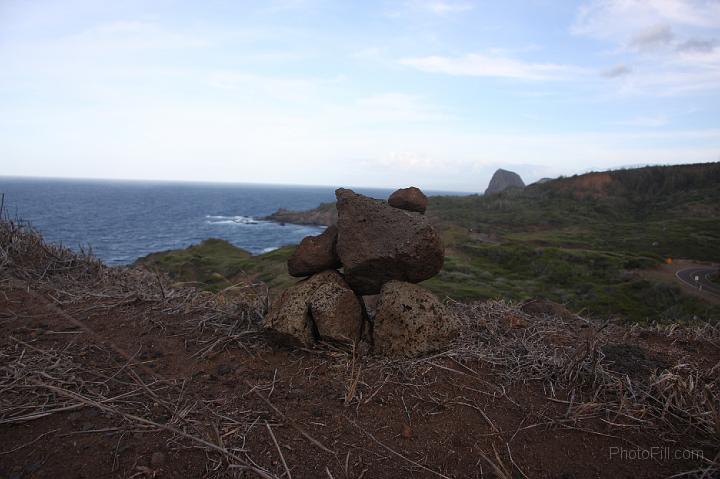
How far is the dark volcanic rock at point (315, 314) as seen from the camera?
16.1ft

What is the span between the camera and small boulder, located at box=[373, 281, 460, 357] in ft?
15.9

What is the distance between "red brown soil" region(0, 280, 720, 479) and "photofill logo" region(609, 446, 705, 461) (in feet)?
0.14

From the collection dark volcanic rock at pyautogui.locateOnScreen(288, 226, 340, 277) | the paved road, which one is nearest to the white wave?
the paved road

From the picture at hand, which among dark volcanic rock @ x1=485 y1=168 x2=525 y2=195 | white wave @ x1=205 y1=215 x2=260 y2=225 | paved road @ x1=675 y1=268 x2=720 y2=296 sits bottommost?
white wave @ x1=205 y1=215 x2=260 y2=225

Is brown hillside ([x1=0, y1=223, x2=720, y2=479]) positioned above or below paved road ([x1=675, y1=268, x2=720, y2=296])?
above

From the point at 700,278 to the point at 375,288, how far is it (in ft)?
96.1

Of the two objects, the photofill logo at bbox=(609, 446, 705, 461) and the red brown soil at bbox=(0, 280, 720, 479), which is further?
the photofill logo at bbox=(609, 446, 705, 461)

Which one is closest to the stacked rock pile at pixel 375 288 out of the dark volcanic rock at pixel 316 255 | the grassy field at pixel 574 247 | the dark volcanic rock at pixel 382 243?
the dark volcanic rock at pixel 382 243

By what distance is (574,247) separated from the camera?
3550 centimetres

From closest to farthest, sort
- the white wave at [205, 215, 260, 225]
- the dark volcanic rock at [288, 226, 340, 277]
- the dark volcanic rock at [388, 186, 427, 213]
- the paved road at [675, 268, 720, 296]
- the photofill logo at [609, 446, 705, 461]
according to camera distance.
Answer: the photofill logo at [609, 446, 705, 461], the dark volcanic rock at [288, 226, 340, 277], the dark volcanic rock at [388, 186, 427, 213], the paved road at [675, 268, 720, 296], the white wave at [205, 215, 260, 225]

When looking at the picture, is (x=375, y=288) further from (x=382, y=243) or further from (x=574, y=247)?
(x=574, y=247)

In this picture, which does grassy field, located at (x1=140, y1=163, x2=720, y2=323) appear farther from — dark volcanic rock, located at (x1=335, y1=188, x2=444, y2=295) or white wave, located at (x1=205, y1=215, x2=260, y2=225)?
white wave, located at (x1=205, y1=215, x2=260, y2=225)

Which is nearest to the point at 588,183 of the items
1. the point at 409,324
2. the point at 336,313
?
the point at 409,324

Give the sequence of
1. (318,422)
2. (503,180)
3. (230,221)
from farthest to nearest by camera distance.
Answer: (503,180) < (230,221) < (318,422)
